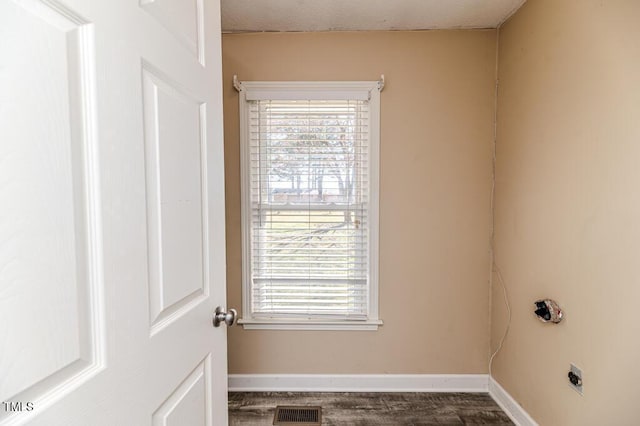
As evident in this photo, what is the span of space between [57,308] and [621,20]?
1911 mm

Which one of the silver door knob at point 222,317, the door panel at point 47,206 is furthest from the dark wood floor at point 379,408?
the door panel at point 47,206

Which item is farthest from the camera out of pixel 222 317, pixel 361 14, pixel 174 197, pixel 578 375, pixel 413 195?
pixel 413 195

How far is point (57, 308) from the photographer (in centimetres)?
45

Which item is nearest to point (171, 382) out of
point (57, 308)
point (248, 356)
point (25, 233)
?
point (57, 308)

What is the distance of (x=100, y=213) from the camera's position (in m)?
0.52

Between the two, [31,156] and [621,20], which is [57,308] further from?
[621,20]

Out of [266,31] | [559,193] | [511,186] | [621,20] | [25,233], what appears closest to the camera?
[25,233]

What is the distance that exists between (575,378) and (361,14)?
217cm

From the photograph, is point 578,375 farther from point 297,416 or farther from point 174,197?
point 174,197

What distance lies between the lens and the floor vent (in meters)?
1.73

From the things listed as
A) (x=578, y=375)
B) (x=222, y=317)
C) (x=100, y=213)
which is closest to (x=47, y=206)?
(x=100, y=213)

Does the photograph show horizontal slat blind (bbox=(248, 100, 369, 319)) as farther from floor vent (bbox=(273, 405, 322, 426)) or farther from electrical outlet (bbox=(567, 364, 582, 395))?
electrical outlet (bbox=(567, 364, 582, 395))

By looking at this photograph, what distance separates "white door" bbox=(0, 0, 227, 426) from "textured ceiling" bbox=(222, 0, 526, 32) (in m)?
1.07

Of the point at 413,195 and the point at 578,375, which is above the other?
the point at 413,195
